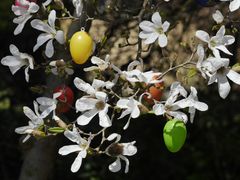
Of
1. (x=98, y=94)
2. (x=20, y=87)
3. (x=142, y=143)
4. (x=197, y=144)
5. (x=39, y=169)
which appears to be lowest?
(x=197, y=144)

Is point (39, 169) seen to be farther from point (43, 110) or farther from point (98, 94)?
point (98, 94)

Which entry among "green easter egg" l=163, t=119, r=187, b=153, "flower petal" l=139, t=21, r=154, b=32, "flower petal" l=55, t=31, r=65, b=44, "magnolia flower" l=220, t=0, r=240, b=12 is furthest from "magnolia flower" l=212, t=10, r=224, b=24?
"flower petal" l=55, t=31, r=65, b=44

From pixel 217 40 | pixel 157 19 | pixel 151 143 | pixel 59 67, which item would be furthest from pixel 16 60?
pixel 151 143

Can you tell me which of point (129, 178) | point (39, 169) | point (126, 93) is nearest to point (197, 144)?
point (129, 178)

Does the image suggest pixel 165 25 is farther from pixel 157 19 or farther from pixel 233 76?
pixel 233 76

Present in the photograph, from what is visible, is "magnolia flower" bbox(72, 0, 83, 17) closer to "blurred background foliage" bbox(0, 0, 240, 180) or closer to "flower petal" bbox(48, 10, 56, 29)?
"flower petal" bbox(48, 10, 56, 29)

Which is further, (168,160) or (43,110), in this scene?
(168,160)
